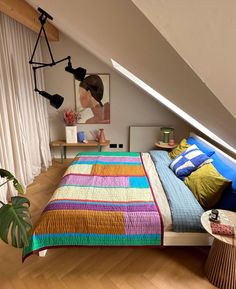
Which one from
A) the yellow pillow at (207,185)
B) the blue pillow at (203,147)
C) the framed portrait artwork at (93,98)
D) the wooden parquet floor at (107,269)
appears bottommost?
the wooden parquet floor at (107,269)

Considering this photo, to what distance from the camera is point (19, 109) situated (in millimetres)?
3064

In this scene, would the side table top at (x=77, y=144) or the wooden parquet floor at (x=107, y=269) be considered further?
the side table top at (x=77, y=144)

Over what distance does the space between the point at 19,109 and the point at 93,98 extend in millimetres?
1519

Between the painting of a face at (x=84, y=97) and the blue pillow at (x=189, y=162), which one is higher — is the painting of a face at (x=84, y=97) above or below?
above

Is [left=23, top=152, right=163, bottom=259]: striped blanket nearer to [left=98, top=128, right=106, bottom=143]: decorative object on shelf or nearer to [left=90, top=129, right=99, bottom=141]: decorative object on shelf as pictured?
[left=98, top=128, right=106, bottom=143]: decorative object on shelf

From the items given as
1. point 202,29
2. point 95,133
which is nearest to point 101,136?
point 95,133

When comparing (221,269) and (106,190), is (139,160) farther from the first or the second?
(221,269)

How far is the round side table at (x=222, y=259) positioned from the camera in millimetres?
1563

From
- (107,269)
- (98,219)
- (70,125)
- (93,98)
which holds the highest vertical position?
(93,98)

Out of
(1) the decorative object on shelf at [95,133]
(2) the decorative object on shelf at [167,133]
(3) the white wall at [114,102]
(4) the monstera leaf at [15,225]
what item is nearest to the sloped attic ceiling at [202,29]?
(4) the monstera leaf at [15,225]

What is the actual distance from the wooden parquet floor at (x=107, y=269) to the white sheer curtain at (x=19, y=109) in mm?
1091

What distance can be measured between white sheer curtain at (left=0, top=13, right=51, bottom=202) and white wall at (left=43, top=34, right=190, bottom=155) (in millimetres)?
374

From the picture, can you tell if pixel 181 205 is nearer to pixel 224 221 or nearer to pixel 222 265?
pixel 224 221

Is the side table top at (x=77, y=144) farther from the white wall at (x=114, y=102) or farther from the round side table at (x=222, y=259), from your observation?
the round side table at (x=222, y=259)
